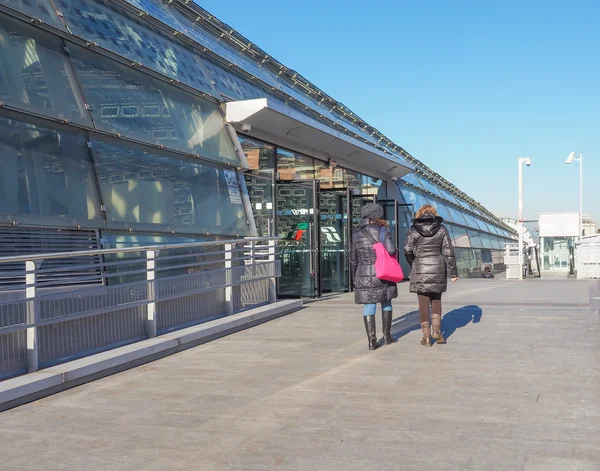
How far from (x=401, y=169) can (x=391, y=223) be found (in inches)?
111

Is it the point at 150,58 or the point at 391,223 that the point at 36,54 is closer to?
the point at 150,58

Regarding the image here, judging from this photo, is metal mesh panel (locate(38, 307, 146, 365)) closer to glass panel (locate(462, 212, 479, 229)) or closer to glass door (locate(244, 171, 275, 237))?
glass door (locate(244, 171, 275, 237))

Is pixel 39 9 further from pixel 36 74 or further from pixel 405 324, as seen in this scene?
pixel 405 324

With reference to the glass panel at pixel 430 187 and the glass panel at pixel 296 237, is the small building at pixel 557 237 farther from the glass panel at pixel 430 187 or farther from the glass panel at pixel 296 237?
the glass panel at pixel 296 237

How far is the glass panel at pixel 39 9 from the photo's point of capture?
985 cm

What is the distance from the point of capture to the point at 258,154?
15.5 m

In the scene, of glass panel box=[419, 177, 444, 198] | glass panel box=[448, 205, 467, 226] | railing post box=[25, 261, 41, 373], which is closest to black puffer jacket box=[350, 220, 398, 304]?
railing post box=[25, 261, 41, 373]

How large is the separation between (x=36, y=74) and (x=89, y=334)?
13.2 ft

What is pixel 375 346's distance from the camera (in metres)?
8.58

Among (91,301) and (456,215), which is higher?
(456,215)

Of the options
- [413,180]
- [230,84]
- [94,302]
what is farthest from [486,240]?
[94,302]

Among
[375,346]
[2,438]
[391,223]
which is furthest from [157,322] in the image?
[391,223]

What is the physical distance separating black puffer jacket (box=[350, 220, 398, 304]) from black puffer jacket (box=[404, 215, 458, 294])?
14.3 inches

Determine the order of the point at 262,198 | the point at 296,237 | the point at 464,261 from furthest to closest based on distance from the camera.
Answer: the point at 464,261
the point at 296,237
the point at 262,198
